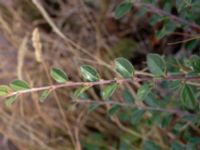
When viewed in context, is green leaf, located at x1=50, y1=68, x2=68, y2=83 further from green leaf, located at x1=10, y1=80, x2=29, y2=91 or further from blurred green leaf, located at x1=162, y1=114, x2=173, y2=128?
blurred green leaf, located at x1=162, y1=114, x2=173, y2=128

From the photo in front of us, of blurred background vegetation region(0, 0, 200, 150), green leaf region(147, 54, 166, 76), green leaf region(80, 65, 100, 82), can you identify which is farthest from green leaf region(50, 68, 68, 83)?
blurred background vegetation region(0, 0, 200, 150)

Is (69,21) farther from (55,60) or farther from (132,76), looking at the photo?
(132,76)

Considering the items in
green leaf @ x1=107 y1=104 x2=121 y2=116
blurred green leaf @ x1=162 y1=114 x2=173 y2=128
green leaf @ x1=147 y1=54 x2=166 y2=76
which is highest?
green leaf @ x1=147 y1=54 x2=166 y2=76

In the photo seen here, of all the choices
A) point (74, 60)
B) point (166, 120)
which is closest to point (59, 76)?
point (166, 120)

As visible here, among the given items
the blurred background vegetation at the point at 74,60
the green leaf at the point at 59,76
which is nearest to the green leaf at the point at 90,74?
the green leaf at the point at 59,76

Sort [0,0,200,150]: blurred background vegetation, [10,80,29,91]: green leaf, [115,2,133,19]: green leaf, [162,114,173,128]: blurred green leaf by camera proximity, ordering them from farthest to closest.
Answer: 1. [0,0,200,150]: blurred background vegetation
2. [162,114,173,128]: blurred green leaf
3. [115,2,133,19]: green leaf
4. [10,80,29,91]: green leaf

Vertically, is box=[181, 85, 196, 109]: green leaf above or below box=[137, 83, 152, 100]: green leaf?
below

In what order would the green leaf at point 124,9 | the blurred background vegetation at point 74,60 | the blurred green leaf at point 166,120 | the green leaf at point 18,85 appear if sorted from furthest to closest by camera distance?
the blurred background vegetation at point 74,60 < the blurred green leaf at point 166,120 < the green leaf at point 124,9 < the green leaf at point 18,85

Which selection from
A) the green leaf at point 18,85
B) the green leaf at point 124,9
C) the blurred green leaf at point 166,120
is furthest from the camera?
the blurred green leaf at point 166,120

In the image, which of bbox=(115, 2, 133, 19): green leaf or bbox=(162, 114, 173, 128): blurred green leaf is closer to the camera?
bbox=(115, 2, 133, 19): green leaf

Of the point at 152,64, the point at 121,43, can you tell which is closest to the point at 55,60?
the point at 121,43

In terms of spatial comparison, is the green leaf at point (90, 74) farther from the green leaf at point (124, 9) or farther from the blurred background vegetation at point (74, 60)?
the blurred background vegetation at point (74, 60)

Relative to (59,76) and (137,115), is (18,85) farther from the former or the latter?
(137,115)
